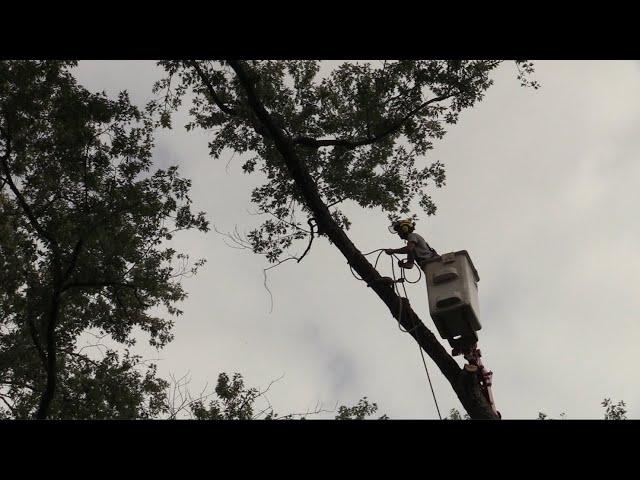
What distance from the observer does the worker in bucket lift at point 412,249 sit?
8.32 m

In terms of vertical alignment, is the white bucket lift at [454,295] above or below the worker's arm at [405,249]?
below

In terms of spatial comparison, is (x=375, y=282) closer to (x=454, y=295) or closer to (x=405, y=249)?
(x=405, y=249)

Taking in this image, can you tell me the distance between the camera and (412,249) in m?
8.38

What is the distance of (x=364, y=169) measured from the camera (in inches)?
439

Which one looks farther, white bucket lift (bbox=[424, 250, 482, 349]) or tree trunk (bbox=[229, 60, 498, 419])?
white bucket lift (bbox=[424, 250, 482, 349])

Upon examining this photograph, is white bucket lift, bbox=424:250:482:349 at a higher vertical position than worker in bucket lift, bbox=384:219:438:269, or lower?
lower

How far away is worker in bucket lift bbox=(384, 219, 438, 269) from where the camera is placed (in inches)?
328

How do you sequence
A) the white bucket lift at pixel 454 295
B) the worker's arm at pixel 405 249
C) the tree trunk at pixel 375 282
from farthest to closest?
the worker's arm at pixel 405 249 → the white bucket lift at pixel 454 295 → the tree trunk at pixel 375 282

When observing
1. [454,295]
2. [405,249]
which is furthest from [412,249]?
[454,295]

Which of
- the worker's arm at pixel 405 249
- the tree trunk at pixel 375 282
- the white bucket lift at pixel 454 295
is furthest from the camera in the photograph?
the worker's arm at pixel 405 249

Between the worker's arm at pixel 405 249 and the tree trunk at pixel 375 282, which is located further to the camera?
the worker's arm at pixel 405 249
